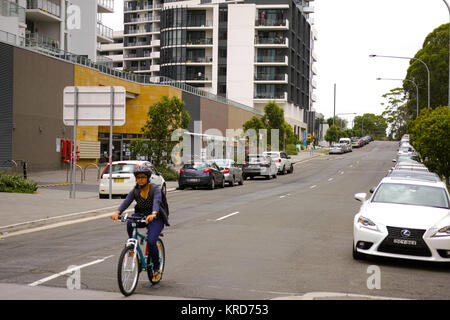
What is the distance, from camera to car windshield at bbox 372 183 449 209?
34.0 ft

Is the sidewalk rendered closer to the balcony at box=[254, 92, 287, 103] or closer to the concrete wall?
the concrete wall

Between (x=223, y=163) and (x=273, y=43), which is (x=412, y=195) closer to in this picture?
(x=223, y=163)

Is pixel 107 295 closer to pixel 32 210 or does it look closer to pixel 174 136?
pixel 32 210

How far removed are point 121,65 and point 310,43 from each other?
39.0m

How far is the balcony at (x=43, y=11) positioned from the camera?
4106 cm

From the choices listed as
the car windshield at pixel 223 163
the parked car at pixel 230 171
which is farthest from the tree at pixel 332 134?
the car windshield at pixel 223 163

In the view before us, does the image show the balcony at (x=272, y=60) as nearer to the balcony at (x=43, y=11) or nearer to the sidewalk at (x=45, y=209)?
the balcony at (x=43, y=11)

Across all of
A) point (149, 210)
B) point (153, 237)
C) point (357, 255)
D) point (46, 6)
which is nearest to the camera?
point (153, 237)

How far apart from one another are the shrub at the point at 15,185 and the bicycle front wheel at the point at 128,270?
16033mm

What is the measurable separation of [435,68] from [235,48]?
3494 centimetres

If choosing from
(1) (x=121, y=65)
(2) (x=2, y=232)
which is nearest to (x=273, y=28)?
(1) (x=121, y=65)

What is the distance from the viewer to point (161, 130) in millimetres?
31234

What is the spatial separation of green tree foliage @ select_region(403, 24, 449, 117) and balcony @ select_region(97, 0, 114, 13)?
34.2 m

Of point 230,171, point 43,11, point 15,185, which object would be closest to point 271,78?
point 43,11
